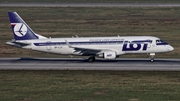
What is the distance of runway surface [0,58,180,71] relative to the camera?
61875mm

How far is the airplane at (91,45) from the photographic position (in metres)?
66.7

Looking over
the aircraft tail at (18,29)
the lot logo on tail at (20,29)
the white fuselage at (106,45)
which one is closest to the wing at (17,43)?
the white fuselage at (106,45)

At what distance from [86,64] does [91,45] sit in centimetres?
293

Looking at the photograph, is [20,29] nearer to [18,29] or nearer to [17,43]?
[18,29]

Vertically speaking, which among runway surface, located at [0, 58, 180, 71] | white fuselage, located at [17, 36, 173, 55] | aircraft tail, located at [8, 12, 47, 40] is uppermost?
aircraft tail, located at [8, 12, 47, 40]

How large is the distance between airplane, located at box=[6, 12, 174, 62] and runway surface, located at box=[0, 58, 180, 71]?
4.36 feet

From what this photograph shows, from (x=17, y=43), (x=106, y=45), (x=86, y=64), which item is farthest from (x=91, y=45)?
(x=17, y=43)

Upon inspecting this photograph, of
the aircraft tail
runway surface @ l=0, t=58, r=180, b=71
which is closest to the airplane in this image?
the aircraft tail

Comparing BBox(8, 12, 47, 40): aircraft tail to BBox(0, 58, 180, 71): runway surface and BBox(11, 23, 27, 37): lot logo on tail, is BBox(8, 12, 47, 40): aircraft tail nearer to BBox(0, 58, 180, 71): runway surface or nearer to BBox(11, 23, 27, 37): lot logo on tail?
BBox(11, 23, 27, 37): lot logo on tail

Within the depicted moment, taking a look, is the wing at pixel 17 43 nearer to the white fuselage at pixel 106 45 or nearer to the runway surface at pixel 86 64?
the white fuselage at pixel 106 45

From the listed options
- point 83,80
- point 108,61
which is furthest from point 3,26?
point 83,80

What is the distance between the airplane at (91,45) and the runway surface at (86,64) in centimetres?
133

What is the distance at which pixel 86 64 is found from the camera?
65625 mm

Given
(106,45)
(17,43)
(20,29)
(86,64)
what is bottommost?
(86,64)
